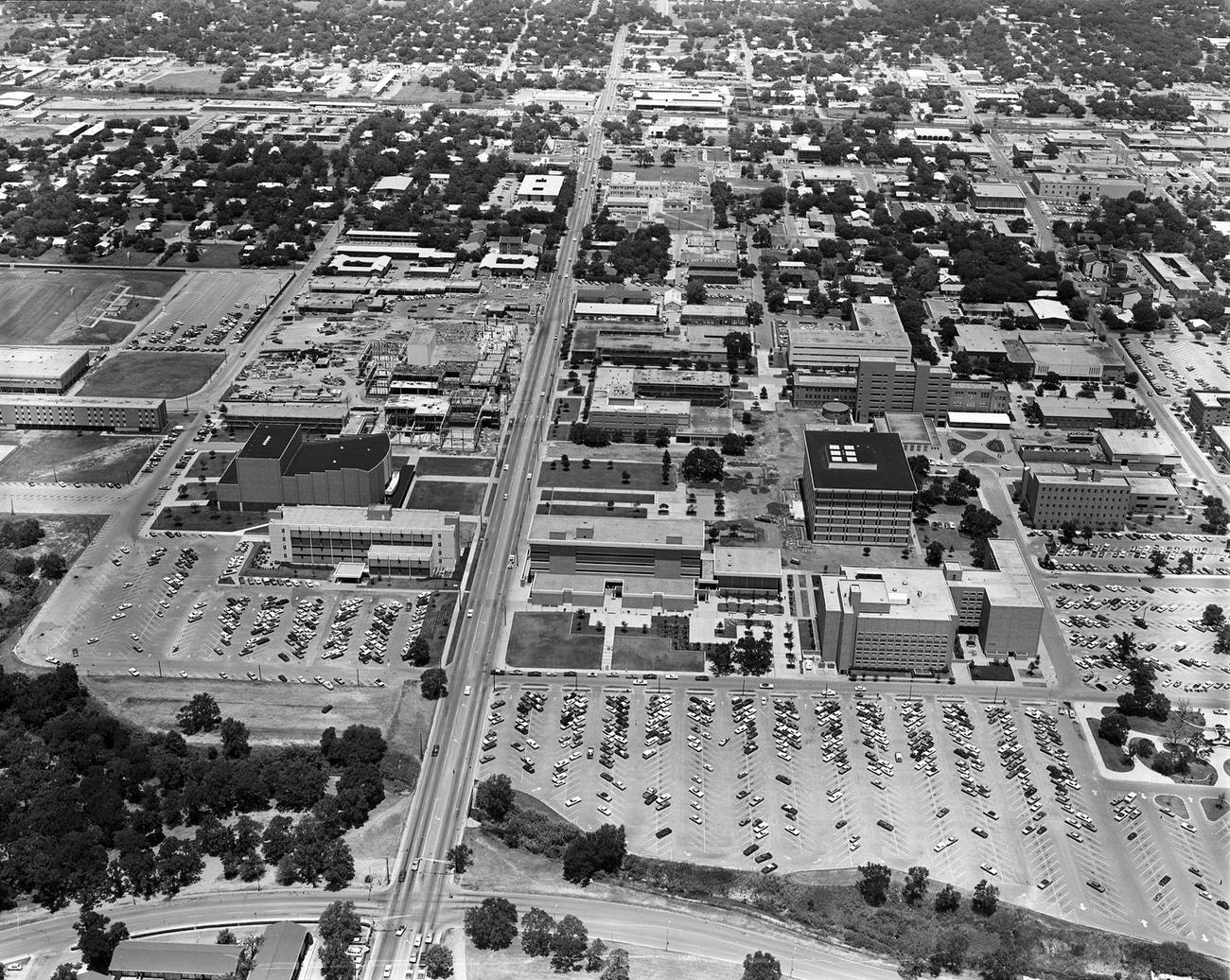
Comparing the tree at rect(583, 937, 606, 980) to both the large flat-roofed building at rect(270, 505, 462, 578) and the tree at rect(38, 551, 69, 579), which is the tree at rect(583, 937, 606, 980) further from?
the tree at rect(38, 551, 69, 579)

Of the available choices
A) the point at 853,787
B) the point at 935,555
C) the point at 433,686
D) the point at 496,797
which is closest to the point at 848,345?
the point at 935,555

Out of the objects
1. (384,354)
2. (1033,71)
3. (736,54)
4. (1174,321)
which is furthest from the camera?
(736,54)

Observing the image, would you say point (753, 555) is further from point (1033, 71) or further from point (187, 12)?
point (187, 12)

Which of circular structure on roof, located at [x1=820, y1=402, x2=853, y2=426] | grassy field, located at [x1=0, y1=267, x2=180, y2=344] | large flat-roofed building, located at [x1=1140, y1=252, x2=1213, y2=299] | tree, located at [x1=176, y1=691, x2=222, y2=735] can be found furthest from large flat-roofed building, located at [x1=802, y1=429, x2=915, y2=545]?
grassy field, located at [x1=0, y1=267, x2=180, y2=344]

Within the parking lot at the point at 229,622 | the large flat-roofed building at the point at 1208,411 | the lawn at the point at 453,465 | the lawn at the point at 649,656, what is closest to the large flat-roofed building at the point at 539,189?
the lawn at the point at 453,465

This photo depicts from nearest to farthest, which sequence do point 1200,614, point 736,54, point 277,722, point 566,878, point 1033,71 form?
1. point 566,878
2. point 277,722
3. point 1200,614
4. point 1033,71
5. point 736,54

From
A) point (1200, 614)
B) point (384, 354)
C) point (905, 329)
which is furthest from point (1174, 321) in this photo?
point (384, 354)
